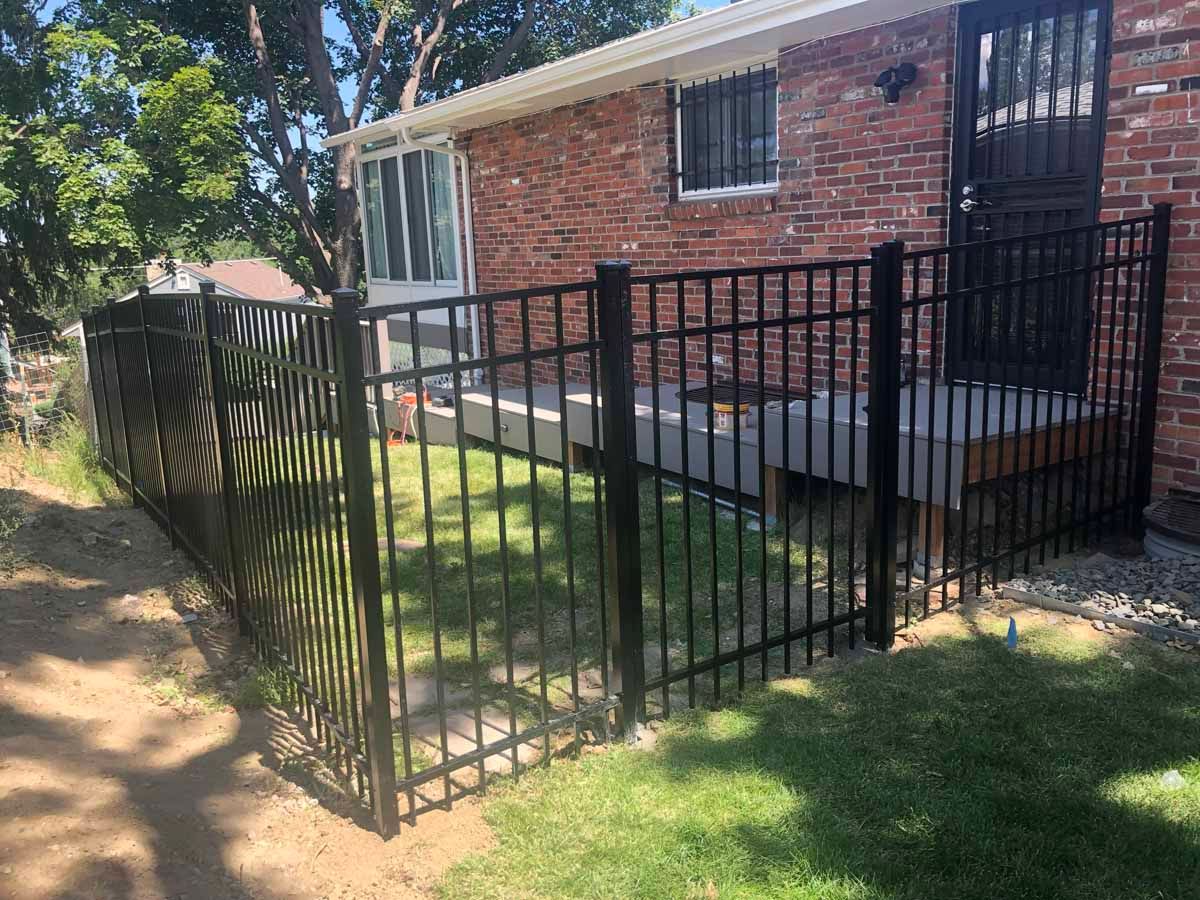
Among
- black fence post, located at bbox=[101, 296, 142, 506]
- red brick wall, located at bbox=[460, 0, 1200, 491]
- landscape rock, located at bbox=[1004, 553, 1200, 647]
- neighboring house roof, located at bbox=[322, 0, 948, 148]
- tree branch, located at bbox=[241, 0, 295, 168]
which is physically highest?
tree branch, located at bbox=[241, 0, 295, 168]

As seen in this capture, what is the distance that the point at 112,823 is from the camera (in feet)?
9.42

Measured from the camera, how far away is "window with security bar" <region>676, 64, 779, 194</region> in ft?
23.9

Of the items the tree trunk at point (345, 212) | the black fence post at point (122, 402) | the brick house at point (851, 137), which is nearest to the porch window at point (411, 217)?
the brick house at point (851, 137)

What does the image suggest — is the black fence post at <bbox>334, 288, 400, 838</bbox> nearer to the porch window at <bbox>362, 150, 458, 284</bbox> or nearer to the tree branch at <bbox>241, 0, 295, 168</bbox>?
the porch window at <bbox>362, 150, 458, 284</bbox>

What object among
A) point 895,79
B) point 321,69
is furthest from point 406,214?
point 321,69

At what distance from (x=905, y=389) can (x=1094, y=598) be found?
1.97 meters

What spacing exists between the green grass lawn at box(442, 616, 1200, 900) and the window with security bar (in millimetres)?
4591

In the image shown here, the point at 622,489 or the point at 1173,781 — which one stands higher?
the point at 622,489

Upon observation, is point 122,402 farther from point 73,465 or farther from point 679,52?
point 679,52

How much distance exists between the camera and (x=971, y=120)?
5.80 metres

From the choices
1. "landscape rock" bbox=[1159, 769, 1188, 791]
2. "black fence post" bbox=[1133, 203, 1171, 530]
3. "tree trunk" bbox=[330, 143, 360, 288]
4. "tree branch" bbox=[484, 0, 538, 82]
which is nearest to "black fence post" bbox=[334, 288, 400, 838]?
"landscape rock" bbox=[1159, 769, 1188, 791]

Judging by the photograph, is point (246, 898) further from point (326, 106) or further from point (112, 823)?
point (326, 106)

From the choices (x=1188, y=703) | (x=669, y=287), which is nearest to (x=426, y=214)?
(x=669, y=287)

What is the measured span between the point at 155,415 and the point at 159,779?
300 centimetres
